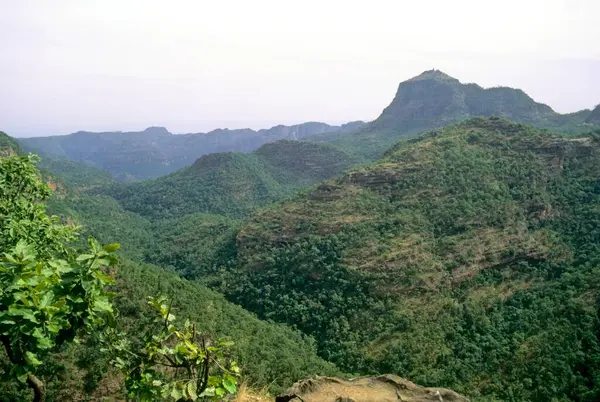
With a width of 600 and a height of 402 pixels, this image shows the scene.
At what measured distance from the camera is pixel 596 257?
128 ft

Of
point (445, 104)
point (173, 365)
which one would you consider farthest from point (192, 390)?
point (445, 104)

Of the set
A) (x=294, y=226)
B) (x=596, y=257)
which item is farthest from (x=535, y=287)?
(x=294, y=226)

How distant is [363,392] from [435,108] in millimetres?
152384

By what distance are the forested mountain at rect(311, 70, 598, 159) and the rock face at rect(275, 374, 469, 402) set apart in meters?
114

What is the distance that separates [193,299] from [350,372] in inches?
556

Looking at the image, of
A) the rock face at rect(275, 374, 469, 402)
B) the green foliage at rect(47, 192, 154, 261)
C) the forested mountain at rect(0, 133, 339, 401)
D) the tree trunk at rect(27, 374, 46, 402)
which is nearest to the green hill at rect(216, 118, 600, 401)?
the forested mountain at rect(0, 133, 339, 401)

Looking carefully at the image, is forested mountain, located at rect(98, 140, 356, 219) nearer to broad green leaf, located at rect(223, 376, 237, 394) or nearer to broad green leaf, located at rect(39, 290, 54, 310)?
broad green leaf, located at rect(223, 376, 237, 394)

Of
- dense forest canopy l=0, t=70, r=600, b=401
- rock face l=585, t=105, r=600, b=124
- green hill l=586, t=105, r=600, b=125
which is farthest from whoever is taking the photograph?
rock face l=585, t=105, r=600, b=124

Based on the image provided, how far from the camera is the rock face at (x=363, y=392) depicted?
28.3ft

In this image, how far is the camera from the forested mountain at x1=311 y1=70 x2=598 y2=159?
132750 millimetres

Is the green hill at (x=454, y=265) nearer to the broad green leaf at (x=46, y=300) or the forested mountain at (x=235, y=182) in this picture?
the broad green leaf at (x=46, y=300)

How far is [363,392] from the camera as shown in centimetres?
917

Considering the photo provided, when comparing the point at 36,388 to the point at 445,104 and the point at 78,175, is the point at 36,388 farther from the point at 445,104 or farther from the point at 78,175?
the point at 445,104

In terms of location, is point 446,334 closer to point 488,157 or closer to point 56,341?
point 488,157
